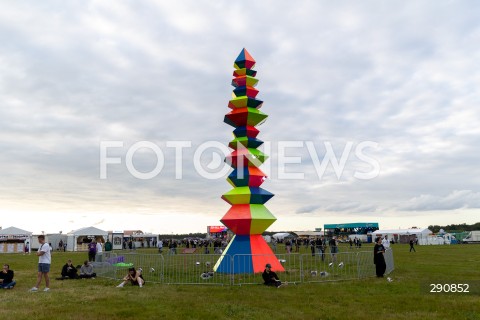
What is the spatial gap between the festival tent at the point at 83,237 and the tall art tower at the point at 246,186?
99.7 feet

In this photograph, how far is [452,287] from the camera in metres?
12.5

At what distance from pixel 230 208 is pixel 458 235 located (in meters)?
58.6

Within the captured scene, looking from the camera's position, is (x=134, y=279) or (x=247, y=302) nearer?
(x=247, y=302)

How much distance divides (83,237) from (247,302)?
42.1 m

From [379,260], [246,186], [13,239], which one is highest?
[246,186]

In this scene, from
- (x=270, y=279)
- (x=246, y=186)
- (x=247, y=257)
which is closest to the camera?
(x=270, y=279)

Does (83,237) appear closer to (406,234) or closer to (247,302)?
(247,302)

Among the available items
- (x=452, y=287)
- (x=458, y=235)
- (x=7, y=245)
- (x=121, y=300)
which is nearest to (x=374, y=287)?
(x=452, y=287)

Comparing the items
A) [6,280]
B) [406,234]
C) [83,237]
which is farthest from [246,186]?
[406,234]

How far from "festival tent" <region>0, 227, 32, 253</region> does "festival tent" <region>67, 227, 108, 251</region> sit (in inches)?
177

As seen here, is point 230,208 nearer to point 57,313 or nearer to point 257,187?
point 257,187

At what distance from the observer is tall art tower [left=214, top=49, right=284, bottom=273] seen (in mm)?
16281

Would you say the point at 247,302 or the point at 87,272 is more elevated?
the point at 87,272

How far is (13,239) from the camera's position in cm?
4353
